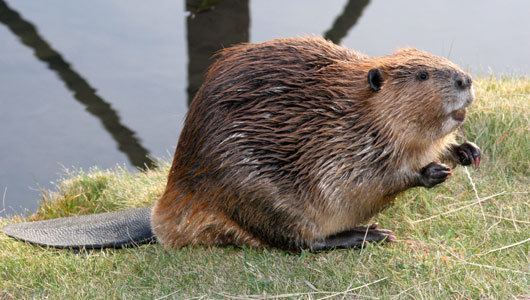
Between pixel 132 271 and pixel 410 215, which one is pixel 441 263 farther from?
pixel 132 271

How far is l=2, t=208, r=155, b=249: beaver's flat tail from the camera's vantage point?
4.08 meters

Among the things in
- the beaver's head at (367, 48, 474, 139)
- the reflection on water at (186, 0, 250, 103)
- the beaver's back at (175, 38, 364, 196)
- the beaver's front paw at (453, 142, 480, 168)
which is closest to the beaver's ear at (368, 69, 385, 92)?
the beaver's head at (367, 48, 474, 139)

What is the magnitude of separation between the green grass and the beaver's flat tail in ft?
0.14

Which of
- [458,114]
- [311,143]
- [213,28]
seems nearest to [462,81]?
[458,114]

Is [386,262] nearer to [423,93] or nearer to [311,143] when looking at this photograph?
[311,143]

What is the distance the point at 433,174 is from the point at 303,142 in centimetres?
49

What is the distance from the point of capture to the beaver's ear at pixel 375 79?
3.72m

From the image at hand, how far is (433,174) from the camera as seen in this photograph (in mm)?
3727

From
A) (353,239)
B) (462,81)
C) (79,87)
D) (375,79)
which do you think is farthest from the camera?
(79,87)

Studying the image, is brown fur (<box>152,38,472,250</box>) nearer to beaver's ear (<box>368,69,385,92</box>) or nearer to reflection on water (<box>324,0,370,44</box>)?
beaver's ear (<box>368,69,385,92</box>)

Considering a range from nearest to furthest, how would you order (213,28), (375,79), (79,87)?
1. (375,79)
2. (79,87)
3. (213,28)

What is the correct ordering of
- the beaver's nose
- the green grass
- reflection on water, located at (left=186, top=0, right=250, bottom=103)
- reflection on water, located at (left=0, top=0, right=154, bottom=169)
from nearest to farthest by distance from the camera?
the green grass
the beaver's nose
reflection on water, located at (left=0, top=0, right=154, bottom=169)
reflection on water, located at (left=186, top=0, right=250, bottom=103)

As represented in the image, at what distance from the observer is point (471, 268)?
3564 millimetres

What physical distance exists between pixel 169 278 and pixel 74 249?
0.52m
